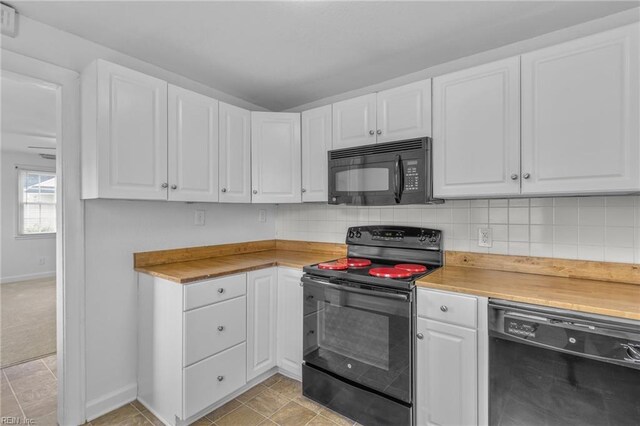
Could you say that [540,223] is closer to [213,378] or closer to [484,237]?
[484,237]

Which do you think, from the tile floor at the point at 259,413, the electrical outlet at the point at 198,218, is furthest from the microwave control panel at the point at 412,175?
the electrical outlet at the point at 198,218

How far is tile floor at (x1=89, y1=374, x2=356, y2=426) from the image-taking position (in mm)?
1892

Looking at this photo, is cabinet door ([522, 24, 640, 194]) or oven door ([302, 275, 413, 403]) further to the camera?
oven door ([302, 275, 413, 403])

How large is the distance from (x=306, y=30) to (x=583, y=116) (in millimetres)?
1497

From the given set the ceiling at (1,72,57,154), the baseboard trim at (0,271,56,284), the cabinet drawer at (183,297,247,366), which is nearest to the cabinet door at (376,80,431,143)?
the cabinet drawer at (183,297,247,366)

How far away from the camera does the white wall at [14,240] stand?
17.4ft

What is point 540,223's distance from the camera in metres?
1.87

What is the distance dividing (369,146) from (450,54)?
0.81 meters

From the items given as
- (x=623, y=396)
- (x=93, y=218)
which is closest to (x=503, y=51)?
(x=623, y=396)

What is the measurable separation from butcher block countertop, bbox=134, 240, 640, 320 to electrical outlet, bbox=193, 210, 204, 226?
0.68 feet

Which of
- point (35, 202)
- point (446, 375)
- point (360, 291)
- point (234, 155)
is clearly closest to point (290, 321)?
point (360, 291)

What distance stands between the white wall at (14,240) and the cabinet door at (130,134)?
549cm

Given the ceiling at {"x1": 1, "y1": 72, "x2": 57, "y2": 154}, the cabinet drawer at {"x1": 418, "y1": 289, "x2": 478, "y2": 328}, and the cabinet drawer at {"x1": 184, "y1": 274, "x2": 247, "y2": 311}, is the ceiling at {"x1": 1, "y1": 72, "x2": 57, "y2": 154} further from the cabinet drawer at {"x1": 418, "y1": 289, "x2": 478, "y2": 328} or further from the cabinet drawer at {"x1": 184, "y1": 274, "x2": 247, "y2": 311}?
the cabinet drawer at {"x1": 418, "y1": 289, "x2": 478, "y2": 328}

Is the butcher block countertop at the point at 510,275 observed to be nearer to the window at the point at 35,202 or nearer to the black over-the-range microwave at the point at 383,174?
the black over-the-range microwave at the point at 383,174
